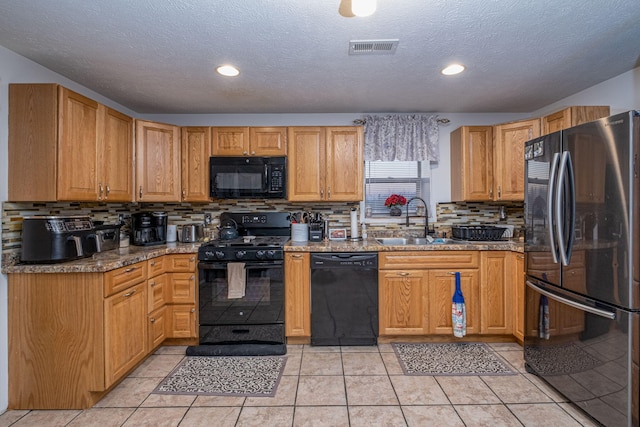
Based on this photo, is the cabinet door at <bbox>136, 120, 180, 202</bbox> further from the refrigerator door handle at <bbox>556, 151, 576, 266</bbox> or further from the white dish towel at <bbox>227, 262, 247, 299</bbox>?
the refrigerator door handle at <bbox>556, 151, 576, 266</bbox>

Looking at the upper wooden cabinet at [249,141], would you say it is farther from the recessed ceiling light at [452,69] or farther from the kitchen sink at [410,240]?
the recessed ceiling light at [452,69]

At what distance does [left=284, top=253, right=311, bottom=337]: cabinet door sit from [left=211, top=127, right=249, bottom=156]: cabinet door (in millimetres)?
1242

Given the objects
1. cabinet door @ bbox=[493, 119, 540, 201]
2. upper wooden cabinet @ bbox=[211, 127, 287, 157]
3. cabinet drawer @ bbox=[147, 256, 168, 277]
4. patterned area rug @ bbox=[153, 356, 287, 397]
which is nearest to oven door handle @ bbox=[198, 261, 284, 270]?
cabinet drawer @ bbox=[147, 256, 168, 277]

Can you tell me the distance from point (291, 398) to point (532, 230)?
2.06 m

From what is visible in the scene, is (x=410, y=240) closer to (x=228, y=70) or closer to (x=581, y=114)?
(x=581, y=114)

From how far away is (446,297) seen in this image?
2.84m

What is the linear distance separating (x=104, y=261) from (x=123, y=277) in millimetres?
167

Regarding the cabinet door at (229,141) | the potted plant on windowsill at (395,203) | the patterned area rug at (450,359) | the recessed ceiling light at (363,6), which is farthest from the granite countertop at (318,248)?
the recessed ceiling light at (363,6)

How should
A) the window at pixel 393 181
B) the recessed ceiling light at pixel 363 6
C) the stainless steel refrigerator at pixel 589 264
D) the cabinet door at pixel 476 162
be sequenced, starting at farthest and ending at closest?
the window at pixel 393 181
the cabinet door at pixel 476 162
the stainless steel refrigerator at pixel 589 264
the recessed ceiling light at pixel 363 6

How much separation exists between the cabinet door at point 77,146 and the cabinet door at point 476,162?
130 inches

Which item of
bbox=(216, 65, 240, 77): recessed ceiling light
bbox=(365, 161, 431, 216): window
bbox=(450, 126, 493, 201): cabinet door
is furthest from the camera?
bbox=(365, 161, 431, 216): window

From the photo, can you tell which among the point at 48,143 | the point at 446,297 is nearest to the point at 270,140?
the point at 48,143

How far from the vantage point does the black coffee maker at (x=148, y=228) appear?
298cm

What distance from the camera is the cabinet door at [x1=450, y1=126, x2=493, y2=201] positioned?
10.5 feet
